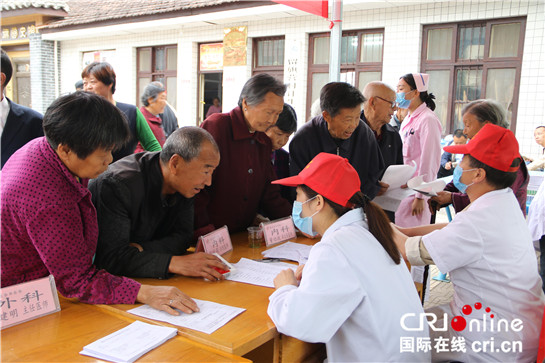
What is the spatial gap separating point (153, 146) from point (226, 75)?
19.0 ft

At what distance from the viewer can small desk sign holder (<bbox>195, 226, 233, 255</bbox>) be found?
6.50 ft

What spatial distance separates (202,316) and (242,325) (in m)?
0.13

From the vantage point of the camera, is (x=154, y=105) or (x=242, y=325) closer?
(x=242, y=325)

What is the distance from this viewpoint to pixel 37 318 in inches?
54.0

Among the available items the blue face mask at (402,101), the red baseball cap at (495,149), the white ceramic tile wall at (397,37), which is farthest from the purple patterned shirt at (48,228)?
the white ceramic tile wall at (397,37)

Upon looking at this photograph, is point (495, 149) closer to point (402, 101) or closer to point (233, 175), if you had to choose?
point (233, 175)

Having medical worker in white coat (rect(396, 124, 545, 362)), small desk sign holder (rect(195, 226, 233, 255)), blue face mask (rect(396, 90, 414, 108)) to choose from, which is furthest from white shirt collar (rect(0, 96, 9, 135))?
blue face mask (rect(396, 90, 414, 108))

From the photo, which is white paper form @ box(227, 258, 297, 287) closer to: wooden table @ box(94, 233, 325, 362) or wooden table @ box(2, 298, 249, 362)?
wooden table @ box(94, 233, 325, 362)

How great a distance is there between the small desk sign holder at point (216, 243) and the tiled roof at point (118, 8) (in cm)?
611

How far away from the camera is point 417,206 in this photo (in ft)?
10.6

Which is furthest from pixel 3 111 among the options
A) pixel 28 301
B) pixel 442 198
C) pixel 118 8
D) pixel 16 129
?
pixel 118 8

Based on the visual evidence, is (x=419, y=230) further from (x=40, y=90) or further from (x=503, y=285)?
(x=40, y=90)

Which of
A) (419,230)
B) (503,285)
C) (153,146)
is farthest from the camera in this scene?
(153,146)

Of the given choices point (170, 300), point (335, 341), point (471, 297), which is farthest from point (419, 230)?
point (170, 300)
